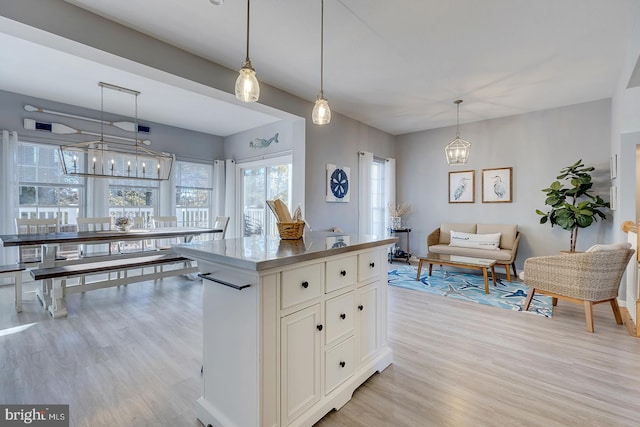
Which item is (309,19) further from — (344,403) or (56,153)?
(56,153)

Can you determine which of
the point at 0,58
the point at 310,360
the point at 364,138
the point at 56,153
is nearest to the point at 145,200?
the point at 56,153

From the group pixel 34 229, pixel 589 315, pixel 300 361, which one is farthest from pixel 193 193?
pixel 589 315

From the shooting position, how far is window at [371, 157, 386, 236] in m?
6.09

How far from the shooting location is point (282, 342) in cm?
141

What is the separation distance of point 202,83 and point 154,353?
2610 mm

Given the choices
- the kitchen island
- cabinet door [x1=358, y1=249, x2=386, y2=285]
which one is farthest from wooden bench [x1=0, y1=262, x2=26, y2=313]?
cabinet door [x1=358, y1=249, x2=386, y2=285]

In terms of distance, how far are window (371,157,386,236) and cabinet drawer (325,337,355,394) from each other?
4.33m

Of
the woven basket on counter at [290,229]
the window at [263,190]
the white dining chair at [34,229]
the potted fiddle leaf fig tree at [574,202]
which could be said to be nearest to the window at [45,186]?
the white dining chair at [34,229]

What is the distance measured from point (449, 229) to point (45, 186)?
22.5 feet

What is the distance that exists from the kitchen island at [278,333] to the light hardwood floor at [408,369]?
0.21 metres

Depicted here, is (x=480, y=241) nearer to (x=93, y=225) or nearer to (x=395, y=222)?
(x=395, y=222)

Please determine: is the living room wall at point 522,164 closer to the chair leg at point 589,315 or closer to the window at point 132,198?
the chair leg at point 589,315

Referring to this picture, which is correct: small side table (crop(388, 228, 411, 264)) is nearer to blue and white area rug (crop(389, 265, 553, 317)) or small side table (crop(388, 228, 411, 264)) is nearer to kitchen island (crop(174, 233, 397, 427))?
blue and white area rug (crop(389, 265, 553, 317))

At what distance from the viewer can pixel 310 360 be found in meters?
1.56
